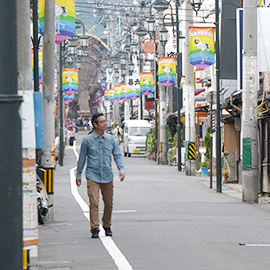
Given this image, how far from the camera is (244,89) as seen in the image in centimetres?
2266

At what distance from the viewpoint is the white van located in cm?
5950

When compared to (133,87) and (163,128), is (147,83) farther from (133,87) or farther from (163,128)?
(133,87)

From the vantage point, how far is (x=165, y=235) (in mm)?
13953

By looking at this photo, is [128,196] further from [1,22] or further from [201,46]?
[1,22]

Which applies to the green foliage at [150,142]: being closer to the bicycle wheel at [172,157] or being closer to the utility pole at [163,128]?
the utility pole at [163,128]

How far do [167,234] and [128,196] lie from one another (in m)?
9.96

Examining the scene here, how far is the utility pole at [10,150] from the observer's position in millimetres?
6227

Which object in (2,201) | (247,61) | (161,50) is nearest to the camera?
(2,201)

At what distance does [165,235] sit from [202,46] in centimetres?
1806

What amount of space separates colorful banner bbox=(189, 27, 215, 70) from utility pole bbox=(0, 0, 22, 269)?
25.2 meters

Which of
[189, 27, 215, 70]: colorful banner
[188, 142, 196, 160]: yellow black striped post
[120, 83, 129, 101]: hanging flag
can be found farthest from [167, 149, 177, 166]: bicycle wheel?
[120, 83, 129, 101]: hanging flag

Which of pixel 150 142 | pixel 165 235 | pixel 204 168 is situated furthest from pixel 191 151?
pixel 165 235

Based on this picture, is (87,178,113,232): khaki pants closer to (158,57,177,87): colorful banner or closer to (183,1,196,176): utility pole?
(183,1,196,176): utility pole

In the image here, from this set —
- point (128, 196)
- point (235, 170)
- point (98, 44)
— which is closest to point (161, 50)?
point (235, 170)
